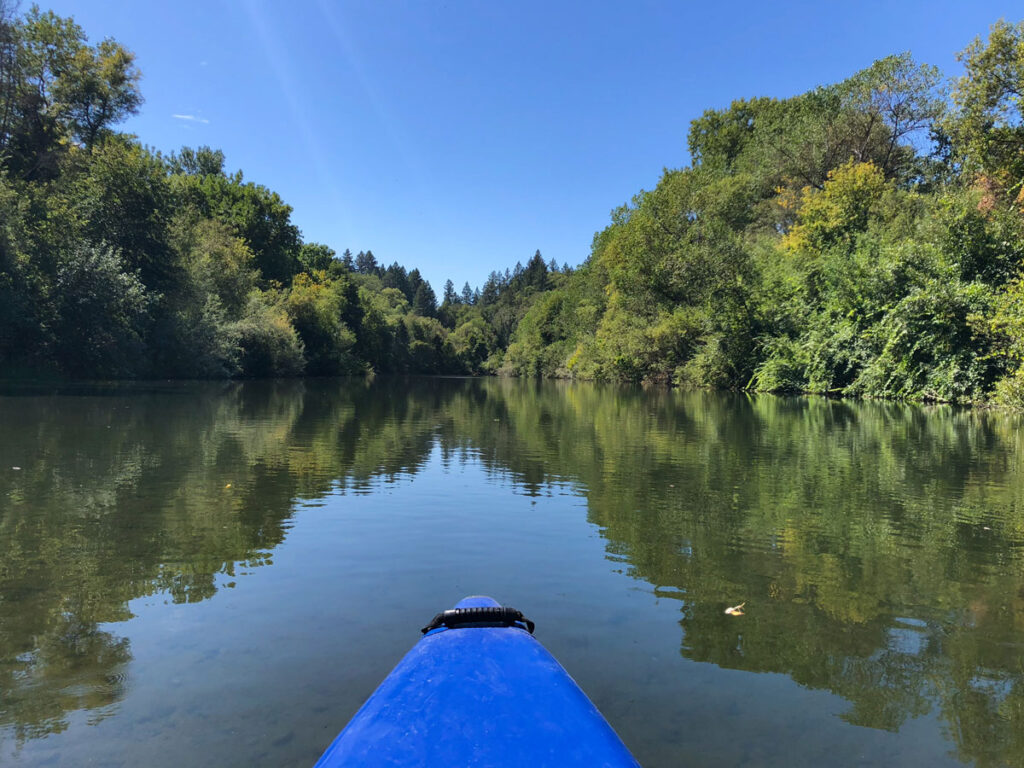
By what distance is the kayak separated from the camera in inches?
69.6

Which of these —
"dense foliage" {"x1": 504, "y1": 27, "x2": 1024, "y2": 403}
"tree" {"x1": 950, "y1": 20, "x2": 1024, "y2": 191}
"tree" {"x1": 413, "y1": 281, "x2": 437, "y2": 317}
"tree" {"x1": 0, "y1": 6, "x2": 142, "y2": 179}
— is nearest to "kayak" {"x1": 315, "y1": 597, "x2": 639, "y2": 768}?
"dense foliage" {"x1": 504, "y1": 27, "x2": 1024, "y2": 403}

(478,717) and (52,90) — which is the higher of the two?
(52,90)

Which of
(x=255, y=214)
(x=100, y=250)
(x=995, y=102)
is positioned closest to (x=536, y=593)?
(x=995, y=102)

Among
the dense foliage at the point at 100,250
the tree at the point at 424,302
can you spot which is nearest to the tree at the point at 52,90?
the dense foliage at the point at 100,250

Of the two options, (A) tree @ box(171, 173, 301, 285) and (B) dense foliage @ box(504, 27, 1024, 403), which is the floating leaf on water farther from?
(A) tree @ box(171, 173, 301, 285)

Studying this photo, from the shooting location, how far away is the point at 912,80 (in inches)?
1518

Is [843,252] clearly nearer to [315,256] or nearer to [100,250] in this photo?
[100,250]

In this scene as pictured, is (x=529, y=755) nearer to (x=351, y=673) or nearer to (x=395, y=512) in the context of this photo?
(x=351, y=673)

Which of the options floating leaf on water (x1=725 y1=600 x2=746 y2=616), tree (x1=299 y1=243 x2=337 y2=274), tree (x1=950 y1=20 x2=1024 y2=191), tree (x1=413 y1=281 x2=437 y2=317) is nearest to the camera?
floating leaf on water (x1=725 y1=600 x2=746 y2=616)

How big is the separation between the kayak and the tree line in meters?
20.5

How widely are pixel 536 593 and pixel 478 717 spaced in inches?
105

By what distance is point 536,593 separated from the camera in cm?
457

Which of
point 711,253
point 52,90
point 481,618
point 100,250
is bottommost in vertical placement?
point 481,618

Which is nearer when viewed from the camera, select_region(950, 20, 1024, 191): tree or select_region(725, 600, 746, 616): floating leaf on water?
select_region(725, 600, 746, 616): floating leaf on water
